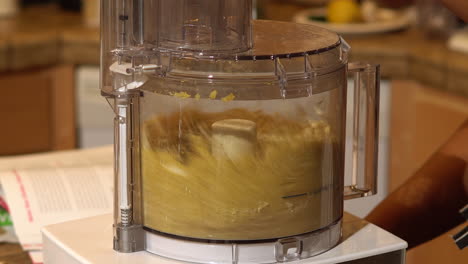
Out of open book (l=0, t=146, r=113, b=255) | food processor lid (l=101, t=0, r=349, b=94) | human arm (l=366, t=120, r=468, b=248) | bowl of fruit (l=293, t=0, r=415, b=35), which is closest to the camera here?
food processor lid (l=101, t=0, r=349, b=94)

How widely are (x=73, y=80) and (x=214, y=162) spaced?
1484 mm

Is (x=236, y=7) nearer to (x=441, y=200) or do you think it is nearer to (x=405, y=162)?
(x=441, y=200)

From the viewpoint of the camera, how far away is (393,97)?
1.93m

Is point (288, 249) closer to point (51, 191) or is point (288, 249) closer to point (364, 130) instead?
point (364, 130)

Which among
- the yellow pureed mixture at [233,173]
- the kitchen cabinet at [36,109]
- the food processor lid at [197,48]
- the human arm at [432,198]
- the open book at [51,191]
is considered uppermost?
the food processor lid at [197,48]

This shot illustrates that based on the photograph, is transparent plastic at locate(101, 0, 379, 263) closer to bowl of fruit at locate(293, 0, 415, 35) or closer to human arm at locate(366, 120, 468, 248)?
human arm at locate(366, 120, 468, 248)

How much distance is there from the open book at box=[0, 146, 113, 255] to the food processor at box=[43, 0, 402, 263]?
280 millimetres

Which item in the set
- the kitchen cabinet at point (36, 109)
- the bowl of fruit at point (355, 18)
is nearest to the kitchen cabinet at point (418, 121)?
the bowl of fruit at point (355, 18)

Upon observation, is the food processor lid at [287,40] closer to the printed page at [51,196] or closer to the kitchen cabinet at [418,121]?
the printed page at [51,196]

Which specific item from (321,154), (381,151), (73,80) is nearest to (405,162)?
(381,151)

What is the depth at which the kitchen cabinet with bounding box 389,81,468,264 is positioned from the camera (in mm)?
1839

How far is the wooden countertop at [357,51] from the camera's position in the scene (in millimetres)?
1823

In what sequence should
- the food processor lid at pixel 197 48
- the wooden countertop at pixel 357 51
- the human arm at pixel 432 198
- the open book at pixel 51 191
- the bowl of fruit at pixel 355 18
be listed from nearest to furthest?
the food processor lid at pixel 197 48 < the human arm at pixel 432 198 < the open book at pixel 51 191 < the wooden countertop at pixel 357 51 < the bowl of fruit at pixel 355 18

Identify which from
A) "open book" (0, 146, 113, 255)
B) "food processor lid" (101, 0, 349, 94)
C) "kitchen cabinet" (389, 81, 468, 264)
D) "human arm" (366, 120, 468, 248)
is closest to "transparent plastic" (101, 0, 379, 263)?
"food processor lid" (101, 0, 349, 94)
